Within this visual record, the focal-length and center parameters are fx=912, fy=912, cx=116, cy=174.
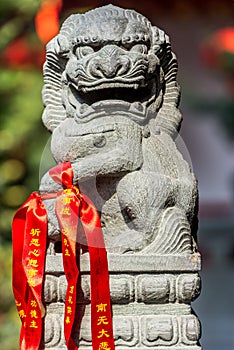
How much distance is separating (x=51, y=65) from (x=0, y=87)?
324 centimetres

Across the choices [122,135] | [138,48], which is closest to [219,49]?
[138,48]

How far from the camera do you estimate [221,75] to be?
8852 millimetres

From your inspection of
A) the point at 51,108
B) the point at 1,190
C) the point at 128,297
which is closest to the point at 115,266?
the point at 128,297

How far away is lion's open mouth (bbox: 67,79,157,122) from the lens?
2738 mm

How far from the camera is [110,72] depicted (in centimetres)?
269

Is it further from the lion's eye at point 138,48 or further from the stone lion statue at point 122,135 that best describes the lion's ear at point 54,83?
the lion's eye at point 138,48

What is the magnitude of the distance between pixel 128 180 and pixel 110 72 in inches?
12.7

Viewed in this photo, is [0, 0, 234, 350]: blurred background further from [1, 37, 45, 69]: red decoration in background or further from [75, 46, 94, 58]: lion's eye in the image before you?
[75, 46, 94, 58]: lion's eye

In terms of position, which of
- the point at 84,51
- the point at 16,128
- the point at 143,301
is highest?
the point at 16,128

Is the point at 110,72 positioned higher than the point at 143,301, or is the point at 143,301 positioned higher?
the point at 110,72

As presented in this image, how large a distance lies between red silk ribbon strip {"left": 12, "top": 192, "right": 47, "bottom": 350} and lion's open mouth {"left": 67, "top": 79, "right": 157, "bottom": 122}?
0.30 metres

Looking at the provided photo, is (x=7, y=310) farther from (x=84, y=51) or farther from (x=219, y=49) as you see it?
(x=219, y=49)

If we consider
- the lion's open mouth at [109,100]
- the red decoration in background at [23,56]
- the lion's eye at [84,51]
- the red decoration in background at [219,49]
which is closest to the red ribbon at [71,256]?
the lion's open mouth at [109,100]

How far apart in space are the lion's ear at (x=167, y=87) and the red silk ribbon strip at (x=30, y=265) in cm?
47
